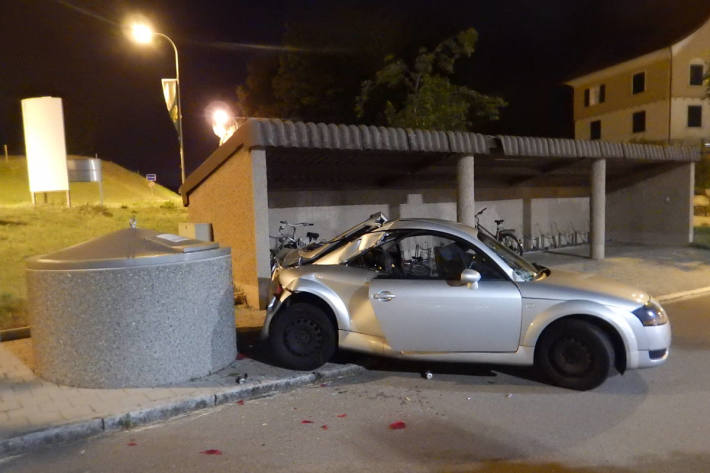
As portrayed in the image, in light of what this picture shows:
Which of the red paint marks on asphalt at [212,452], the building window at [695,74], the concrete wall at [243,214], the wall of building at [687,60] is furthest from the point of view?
the building window at [695,74]

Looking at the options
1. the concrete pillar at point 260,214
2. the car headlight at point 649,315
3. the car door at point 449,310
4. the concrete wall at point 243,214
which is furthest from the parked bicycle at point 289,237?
the car headlight at point 649,315

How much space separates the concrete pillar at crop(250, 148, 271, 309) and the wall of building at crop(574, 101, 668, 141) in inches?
1292

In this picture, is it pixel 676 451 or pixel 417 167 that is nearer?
pixel 676 451

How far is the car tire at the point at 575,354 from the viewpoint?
4.83m

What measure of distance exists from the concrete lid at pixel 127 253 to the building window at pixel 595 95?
3871cm

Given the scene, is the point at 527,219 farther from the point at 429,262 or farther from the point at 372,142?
the point at 429,262

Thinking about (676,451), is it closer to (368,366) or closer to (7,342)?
(368,366)

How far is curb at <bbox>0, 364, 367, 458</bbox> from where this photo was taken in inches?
157

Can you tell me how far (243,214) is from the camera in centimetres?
847

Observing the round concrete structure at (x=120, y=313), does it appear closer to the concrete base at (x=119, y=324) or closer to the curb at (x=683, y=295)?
the concrete base at (x=119, y=324)

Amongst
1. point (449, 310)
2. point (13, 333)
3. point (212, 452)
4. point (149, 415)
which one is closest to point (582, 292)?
point (449, 310)

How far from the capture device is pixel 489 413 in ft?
14.7

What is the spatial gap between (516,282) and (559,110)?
41917mm

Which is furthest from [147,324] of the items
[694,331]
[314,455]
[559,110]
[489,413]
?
[559,110]
